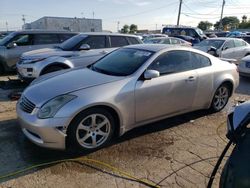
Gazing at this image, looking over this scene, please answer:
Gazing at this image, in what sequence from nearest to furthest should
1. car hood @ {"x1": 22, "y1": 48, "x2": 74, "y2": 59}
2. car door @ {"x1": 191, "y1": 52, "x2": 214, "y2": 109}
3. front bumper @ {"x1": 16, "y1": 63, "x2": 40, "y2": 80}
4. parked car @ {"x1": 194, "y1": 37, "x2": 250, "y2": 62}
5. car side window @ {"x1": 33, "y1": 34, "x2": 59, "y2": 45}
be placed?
car door @ {"x1": 191, "y1": 52, "x2": 214, "y2": 109} → front bumper @ {"x1": 16, "y1": 63, "x2": 40, "y2": 80} → car hood @ {"x1": 22, "y1": 48, "x2": 74, "y2": 59} → car side window @ {"x1": 33, "y1": 34, "x2": 59, "y2": 45} → parked car @ {"x1": 194, "y1": 37, "x2": 250, "y2": 62}

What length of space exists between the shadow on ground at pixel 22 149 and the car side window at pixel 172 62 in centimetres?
105

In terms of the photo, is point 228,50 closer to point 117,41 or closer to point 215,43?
point 215,43

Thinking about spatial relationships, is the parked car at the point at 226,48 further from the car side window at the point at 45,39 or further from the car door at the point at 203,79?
the car door at the point at 203,79

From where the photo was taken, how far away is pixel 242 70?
9578 millimetres

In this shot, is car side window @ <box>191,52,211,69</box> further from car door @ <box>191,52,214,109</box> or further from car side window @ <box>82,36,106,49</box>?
car side window @ <box>82,36,106,49</box>

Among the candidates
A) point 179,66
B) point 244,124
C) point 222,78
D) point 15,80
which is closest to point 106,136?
point 179,66

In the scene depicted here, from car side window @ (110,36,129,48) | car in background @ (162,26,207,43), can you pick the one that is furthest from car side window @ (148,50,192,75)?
car in background @ (162,26,207,43)

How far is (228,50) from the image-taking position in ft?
39.9

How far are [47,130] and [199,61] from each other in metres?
A: 3.11

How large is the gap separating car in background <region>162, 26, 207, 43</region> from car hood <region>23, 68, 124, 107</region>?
63.7 ft

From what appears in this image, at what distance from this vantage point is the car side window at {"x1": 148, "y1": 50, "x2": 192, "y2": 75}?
447 centimetres

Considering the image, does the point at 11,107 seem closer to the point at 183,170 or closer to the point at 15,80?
the point at 15,80

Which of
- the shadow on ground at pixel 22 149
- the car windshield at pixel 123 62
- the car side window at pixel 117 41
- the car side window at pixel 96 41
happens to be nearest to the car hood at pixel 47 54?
the car side window at pixel 96 41

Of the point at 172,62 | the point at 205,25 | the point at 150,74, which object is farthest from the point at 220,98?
the point at 205,25
